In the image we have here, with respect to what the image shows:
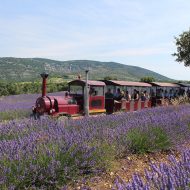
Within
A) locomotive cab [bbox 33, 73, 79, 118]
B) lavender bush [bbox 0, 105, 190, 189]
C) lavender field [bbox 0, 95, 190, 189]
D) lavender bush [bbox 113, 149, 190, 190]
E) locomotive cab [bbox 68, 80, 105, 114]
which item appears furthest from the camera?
locomotive cab [bbox 68, 80, 105, 114]

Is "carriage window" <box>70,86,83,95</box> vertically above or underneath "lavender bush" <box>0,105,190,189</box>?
above

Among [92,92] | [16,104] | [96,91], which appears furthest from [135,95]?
[16,104]

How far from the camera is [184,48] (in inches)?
1487

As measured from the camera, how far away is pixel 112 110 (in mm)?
19203

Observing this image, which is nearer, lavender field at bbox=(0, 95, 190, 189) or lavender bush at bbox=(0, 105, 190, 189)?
lavender field at bbox=(0, 95, 190, 189)

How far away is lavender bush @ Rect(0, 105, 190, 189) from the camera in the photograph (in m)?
3.88

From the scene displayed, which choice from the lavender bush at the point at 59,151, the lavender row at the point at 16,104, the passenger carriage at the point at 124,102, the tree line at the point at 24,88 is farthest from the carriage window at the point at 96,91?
the tree line at the point at 24,88

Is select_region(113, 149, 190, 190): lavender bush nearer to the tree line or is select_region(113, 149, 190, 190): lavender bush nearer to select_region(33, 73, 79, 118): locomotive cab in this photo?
select_region(33, 73, 79, 118): locomotive cab

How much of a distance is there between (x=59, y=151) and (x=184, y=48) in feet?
115

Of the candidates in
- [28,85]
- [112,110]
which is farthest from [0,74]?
[112,110]

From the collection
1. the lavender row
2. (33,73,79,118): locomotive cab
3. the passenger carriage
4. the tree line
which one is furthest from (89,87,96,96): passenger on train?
the tree line

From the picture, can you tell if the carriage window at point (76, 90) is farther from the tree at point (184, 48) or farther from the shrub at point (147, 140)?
the tree at point (184, 48)

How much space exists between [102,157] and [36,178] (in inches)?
40.1

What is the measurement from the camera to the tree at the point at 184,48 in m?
37.4
